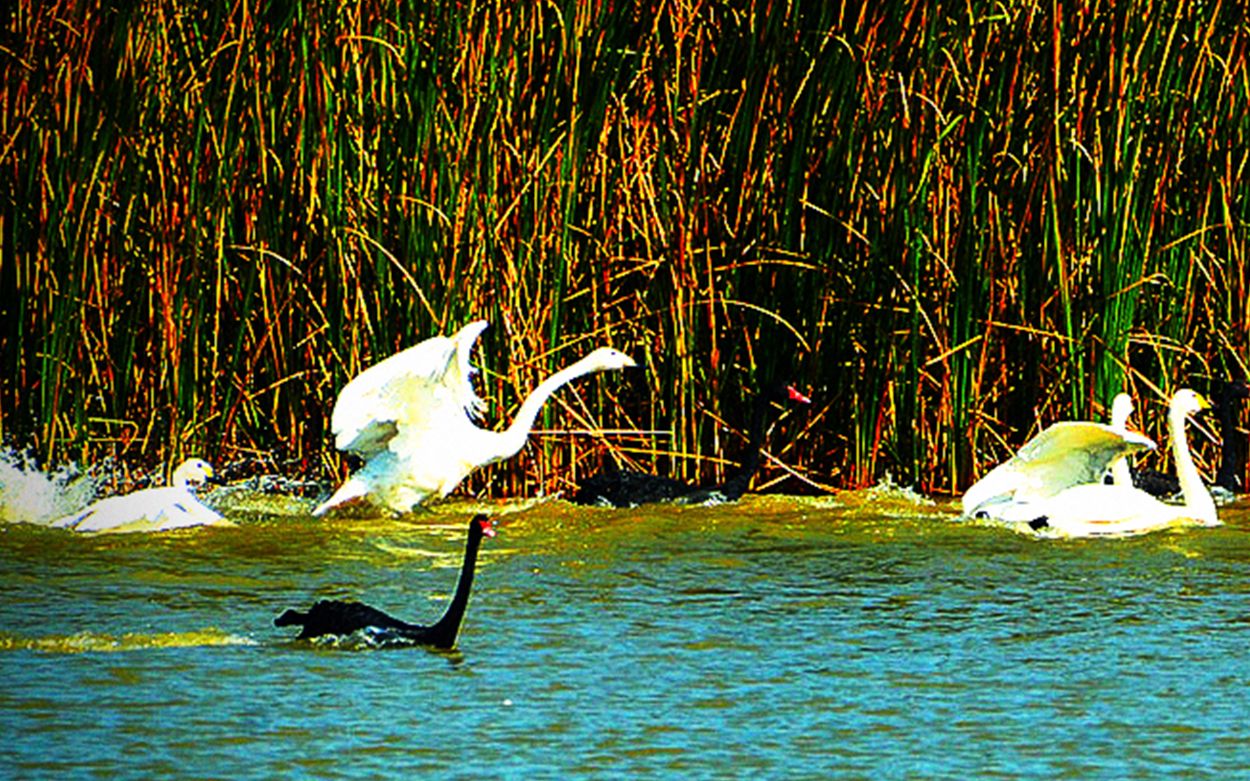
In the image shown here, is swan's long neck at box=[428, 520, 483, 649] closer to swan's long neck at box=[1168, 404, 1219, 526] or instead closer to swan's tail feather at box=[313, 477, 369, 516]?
swan's tail feather at box=[313, 477, 369, 516]

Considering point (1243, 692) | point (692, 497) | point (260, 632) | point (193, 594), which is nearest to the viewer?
point (1243, 692)

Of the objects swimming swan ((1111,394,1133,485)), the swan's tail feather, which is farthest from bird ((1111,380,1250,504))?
the swan's tail feather

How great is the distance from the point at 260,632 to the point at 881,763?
1.86m

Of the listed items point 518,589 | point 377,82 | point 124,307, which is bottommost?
point 518,589

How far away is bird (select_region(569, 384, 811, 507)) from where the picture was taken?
7.73 m

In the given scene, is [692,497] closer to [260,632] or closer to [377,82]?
[377,82]

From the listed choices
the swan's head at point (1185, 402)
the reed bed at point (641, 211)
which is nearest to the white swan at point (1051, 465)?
the swan's head at point (1185, 402)

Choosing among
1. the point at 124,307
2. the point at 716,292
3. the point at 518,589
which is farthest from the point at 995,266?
the point at 124,307

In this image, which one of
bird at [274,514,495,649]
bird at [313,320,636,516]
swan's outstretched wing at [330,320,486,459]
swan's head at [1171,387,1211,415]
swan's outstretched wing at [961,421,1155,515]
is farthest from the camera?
bird at [313,320,636,516]

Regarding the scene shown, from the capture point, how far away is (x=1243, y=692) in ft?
16.5

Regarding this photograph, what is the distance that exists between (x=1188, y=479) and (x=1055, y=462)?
427mm

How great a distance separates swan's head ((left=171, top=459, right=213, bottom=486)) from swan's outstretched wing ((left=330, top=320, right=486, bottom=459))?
435 mm

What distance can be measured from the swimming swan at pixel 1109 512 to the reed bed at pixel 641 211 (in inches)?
24.2

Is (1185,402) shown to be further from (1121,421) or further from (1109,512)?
(1109,512)
